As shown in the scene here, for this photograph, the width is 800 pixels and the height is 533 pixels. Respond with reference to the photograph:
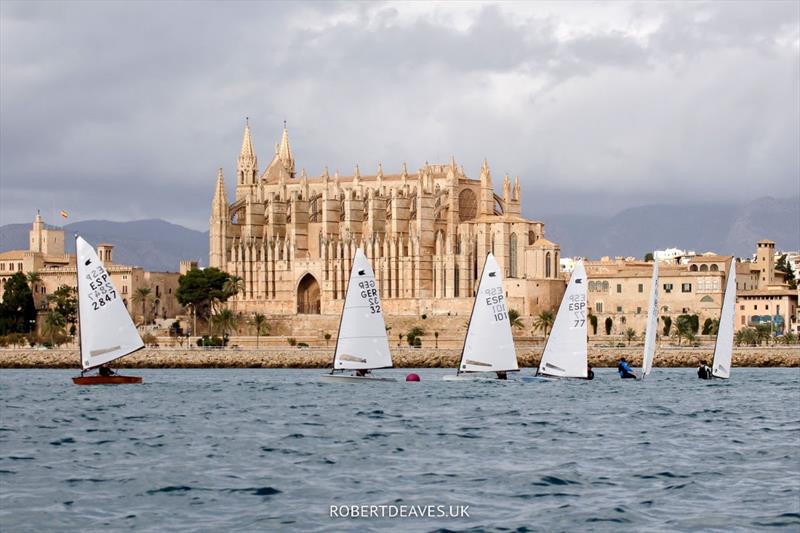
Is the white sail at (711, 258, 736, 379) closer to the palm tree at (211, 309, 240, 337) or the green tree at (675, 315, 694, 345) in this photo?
the green tree at (675, 315, 694, 345)

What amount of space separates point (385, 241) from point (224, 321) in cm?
1478

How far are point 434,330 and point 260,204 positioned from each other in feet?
88.7

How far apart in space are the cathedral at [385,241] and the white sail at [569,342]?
60715 mm

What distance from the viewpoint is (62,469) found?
2970 cm

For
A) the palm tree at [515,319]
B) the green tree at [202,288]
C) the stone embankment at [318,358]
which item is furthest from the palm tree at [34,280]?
the palm tree at [515,319]

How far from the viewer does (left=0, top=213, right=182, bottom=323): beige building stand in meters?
130

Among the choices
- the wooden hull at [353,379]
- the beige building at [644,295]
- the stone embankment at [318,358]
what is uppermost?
the beige building at [644,295]

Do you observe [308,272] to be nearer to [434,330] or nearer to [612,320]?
[434,330]

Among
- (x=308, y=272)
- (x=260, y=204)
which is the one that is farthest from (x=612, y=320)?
(x=260, y=204)

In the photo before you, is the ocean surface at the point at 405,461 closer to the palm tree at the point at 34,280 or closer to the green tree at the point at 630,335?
the green tree at the point at 630,335

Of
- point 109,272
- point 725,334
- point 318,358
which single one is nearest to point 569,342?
point 725,334

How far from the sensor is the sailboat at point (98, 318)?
53500mm

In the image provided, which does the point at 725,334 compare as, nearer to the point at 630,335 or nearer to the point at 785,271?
the point at 630,335

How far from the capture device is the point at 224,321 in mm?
118875
